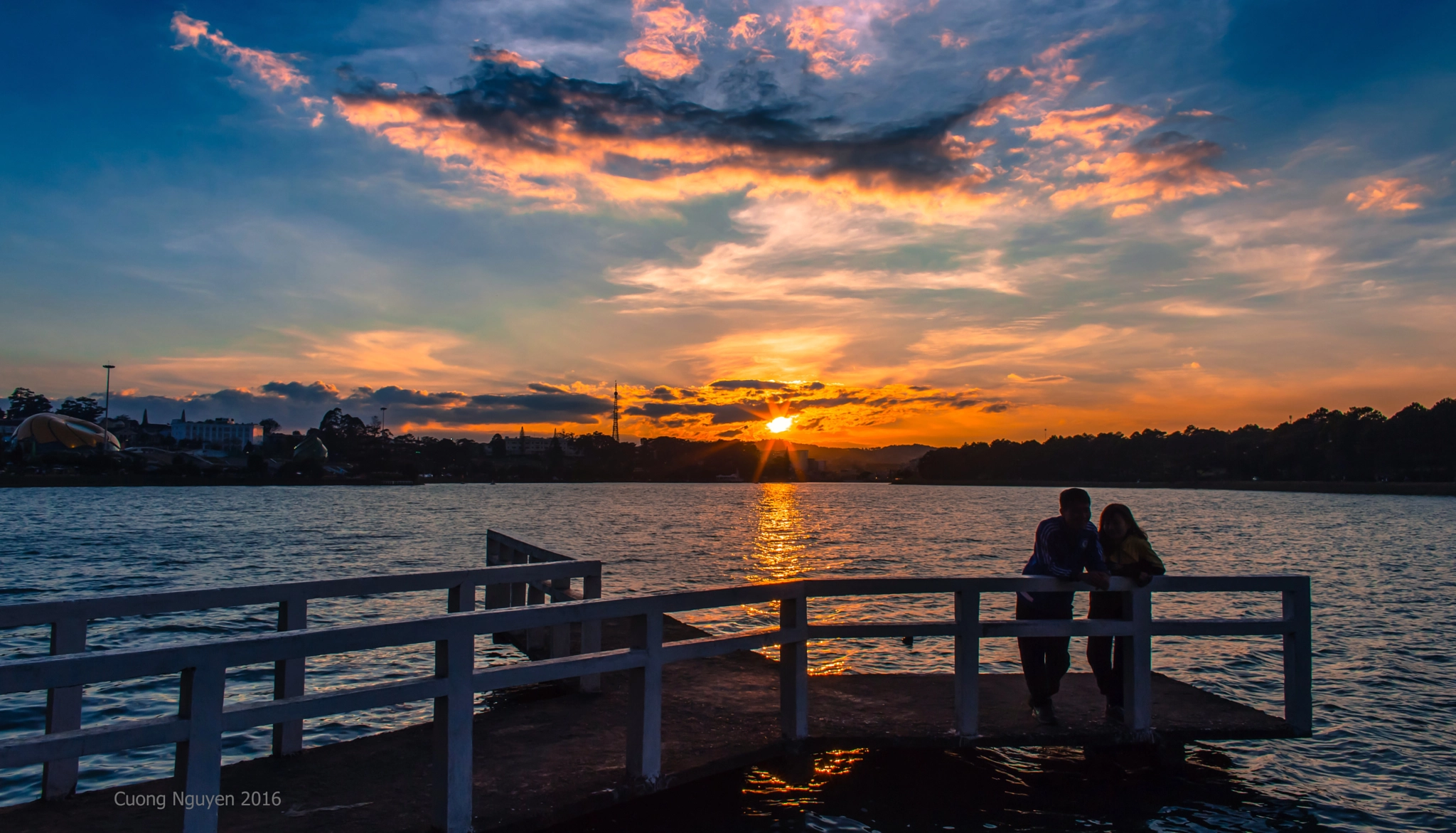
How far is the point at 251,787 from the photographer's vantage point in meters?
5.80

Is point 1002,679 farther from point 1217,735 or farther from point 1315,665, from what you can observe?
point 1315,665

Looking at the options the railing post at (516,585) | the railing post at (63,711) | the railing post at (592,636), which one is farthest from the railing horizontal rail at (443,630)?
the railing post at (516,585)

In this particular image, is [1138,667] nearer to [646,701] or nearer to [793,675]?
[793,675]

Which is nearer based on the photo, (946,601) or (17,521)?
(946,601)

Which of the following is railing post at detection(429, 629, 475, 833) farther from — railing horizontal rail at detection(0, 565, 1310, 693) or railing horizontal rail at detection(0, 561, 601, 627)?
railing horizontal rail at detection(0, 561, 601, 627)

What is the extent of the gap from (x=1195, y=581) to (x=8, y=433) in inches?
10125

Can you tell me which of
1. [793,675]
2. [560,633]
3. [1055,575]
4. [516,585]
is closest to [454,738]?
[793,675]

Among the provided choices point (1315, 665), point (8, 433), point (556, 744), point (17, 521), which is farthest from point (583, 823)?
point (8, 433)

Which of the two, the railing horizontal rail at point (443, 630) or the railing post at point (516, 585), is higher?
the railing horizontal rail at point (443, 630)

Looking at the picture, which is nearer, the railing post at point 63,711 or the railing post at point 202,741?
the railing post at point 202,741

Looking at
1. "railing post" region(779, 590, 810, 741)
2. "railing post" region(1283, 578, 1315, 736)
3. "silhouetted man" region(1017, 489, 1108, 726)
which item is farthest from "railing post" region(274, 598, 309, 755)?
"railing post" region(1283, 578, 1315, 736)

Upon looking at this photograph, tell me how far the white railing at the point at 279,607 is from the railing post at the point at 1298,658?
654cm

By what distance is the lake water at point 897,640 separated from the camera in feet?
24.1

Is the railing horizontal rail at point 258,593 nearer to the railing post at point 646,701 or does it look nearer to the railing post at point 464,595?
the railing post at point 464,595
